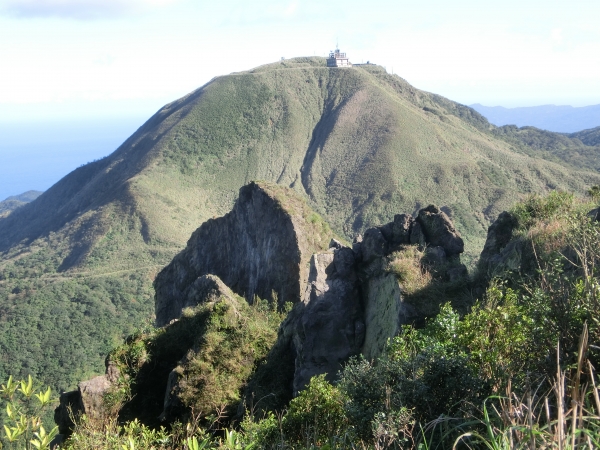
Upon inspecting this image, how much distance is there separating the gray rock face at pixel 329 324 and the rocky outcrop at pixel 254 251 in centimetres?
1309

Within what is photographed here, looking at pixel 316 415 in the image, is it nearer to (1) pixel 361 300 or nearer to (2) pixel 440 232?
(1) pixel 361 300

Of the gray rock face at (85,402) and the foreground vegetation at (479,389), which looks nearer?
the foreground vegetation at (479,389)

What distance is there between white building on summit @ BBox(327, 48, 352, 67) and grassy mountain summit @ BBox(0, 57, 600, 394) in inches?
187

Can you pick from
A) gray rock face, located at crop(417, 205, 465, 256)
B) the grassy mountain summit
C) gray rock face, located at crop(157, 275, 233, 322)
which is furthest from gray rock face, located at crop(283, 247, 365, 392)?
the grassy mountain summit

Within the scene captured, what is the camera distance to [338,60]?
517 ft

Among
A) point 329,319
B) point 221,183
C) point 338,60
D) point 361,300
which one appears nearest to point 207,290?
point 329,319

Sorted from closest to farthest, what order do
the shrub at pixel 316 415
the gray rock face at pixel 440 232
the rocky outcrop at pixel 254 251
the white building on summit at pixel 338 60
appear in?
the shrub at pixel 316 415 < the gray rock face at pixel 440 232 < the rocky outcrop at pixel 254 251 < the white building on summit at pixel 338 60

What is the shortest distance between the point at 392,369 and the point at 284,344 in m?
10.4

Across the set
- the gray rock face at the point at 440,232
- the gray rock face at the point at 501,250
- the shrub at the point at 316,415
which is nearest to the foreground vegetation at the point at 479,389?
the shrub at the point at 316,415

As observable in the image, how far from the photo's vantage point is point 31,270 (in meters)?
88.4

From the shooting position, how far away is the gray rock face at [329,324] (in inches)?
585

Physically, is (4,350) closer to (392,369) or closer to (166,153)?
(392,369)

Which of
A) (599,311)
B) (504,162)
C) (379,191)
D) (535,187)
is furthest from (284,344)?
→ (504,162)

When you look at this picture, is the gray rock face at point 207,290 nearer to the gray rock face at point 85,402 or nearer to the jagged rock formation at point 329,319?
the jagged rock formation at point 329,319
